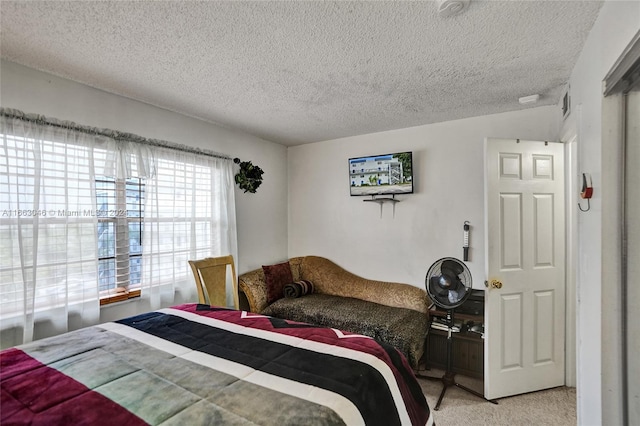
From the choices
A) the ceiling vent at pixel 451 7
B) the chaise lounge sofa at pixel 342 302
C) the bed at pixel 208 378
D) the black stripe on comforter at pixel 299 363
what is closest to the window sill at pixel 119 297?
the bed at pixel 208 378

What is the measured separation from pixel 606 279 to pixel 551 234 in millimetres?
1348

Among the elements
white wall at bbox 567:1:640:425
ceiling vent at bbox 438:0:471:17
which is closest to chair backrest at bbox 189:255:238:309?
ceiling vent at bbox 438:0:471:17

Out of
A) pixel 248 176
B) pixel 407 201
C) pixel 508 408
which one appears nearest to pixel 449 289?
pixel 508 408

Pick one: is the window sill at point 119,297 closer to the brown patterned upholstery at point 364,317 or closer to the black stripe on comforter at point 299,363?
the black stripe on comforter at point 299,363

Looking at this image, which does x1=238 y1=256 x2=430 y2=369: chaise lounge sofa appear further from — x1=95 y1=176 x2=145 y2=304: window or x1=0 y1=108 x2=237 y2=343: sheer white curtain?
x1=95 y1=176 x2=145 y2=304: window

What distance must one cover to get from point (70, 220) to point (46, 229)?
0.48 ft

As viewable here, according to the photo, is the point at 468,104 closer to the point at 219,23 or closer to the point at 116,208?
the point at 219,23

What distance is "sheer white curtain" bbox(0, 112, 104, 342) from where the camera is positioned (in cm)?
186

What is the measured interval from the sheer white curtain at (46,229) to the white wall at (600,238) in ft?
10.4

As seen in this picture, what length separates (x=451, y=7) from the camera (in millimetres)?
1396

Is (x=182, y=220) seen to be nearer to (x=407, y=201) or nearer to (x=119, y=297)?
(x=119, y=297)

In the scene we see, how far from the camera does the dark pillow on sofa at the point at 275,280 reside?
353 centimetres

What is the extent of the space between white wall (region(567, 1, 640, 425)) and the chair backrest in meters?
2.60

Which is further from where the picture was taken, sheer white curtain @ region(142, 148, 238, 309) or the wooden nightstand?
the wooden nightstand
